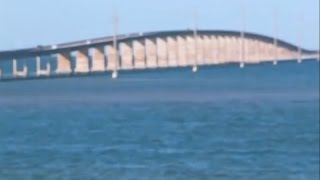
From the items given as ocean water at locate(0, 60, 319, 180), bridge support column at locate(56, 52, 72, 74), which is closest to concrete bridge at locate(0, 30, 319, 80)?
bridge support column at locate(56, 52, 72, 74)

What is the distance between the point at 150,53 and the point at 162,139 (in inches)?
2230

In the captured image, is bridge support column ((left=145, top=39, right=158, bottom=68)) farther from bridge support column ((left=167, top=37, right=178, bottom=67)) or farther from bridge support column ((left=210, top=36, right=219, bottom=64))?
bridge support column ((left=210, top=36, right=219, bottom=64))

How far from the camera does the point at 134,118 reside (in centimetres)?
3703

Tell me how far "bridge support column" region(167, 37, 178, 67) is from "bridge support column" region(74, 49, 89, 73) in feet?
39.2

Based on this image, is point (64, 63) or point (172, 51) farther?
point (172, 51)

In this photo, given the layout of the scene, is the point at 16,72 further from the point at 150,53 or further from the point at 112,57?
the point at 150,53

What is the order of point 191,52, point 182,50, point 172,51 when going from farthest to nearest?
point 191,52
point 182,50
point 172,51

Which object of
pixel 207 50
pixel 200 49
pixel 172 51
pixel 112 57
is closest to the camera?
pixel 112 57

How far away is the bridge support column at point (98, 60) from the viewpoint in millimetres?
74250

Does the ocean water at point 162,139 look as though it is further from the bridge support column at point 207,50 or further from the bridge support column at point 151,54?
the bridge support column at point 207,50

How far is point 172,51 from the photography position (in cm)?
8738

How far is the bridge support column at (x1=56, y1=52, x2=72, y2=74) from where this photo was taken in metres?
69.1

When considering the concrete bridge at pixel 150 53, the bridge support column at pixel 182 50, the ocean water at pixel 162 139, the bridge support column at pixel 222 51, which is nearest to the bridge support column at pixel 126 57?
the concrete bridge at pixel 150 53

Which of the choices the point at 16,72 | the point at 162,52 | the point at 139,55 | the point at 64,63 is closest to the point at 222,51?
the point at 162,52
